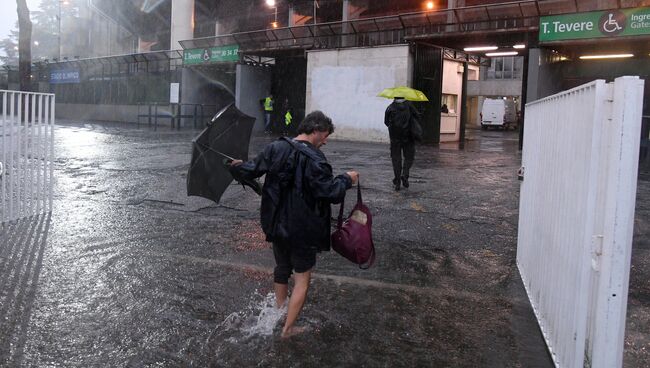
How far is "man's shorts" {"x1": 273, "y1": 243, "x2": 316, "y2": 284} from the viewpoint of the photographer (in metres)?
3.82

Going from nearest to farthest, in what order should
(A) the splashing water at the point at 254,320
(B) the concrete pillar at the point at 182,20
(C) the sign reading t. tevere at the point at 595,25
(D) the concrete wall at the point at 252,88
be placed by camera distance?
1. (A) the splashing water at the point at 254,320
2. (C) the sign reading t. tevere at the point at 595,25
3. (D) the concrete wall at the point at 252,88
4. (B) the concrete pillar at the point at 182,20

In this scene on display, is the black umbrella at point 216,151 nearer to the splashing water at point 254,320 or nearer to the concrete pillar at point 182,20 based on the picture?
the splashing water at point 254,320

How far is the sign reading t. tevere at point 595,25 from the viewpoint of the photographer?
55.5 feet

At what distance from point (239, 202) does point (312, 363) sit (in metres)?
5.89

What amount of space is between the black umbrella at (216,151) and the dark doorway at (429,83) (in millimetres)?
18848

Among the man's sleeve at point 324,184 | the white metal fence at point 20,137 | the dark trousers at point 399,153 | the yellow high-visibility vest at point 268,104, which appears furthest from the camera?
the yellow high-visibility vest at point 268,104

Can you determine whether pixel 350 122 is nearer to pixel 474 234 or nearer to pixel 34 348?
pixel 474 234

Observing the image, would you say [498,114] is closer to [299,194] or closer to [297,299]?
[297,299]

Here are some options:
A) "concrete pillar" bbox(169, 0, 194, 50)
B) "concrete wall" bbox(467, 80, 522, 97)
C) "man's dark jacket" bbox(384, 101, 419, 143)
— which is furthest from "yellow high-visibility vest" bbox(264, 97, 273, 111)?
"concrete wall" bbox(467, 80, 522, 97)

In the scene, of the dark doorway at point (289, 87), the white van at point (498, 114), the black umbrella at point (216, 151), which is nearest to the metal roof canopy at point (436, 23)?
the dark doorway at point (289, 87)

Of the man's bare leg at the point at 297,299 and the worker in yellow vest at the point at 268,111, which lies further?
the worker in yellow vest at the point at 268,111

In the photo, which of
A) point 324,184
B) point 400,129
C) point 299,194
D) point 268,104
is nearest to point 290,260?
point 299,194

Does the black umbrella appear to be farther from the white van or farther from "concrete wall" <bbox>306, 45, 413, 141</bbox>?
the white van

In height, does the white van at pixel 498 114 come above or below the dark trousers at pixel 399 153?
above
